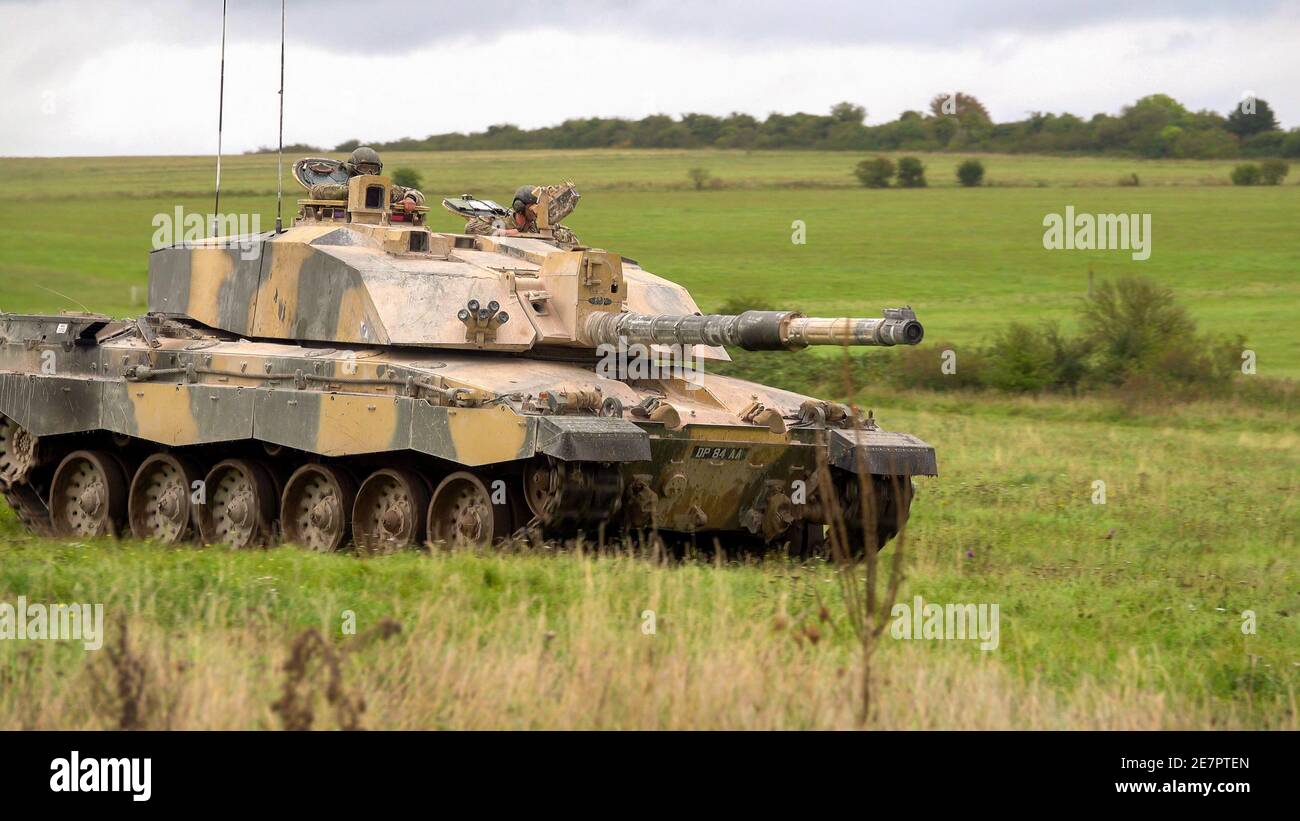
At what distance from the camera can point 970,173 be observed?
235ft

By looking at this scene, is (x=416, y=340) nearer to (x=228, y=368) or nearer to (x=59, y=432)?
(x=228, y=368)

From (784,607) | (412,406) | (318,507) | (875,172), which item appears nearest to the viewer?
(784,607)

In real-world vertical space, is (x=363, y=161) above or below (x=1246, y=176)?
below

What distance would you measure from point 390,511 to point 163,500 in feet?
10.7

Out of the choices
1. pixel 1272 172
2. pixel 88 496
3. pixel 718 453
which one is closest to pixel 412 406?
pixel 718 453

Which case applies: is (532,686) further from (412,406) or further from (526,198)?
(526,198)

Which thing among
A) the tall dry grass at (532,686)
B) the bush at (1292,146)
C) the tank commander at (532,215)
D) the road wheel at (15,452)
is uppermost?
the bush at (1292,146)

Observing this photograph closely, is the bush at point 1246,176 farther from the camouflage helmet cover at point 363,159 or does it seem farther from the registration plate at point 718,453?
the registration plate at point 718,453

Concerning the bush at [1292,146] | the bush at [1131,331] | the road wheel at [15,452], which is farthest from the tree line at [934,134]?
the road wheel at [15,452]

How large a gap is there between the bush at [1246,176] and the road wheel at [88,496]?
198ft

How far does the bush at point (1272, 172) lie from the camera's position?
71.7m

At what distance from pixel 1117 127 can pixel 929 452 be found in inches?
2792

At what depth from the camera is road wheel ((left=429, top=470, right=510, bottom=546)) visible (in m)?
14.8

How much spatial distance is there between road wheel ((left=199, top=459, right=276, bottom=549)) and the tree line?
2376 inches
